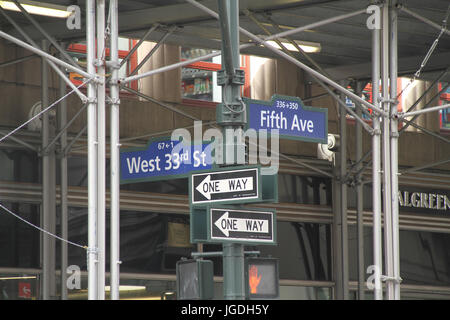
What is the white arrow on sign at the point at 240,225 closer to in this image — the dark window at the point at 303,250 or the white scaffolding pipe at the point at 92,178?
the white scaffolding pipe at the point at 92,178

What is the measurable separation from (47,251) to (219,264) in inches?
157

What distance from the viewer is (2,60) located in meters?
20.8

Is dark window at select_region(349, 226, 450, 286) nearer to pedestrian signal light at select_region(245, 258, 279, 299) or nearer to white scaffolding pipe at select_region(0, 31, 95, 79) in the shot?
white scaffolding pipe at select_region(0, 31, 95, 79)

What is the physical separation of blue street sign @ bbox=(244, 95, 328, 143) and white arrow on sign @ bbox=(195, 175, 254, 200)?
11.4 feet

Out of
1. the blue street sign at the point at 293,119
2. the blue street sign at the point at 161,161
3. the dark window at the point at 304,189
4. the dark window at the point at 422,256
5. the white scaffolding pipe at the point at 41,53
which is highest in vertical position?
the white scaffolding pipe at the point at 41,53

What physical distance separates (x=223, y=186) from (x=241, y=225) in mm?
433

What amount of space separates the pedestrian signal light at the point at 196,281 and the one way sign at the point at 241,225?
0.33 metres

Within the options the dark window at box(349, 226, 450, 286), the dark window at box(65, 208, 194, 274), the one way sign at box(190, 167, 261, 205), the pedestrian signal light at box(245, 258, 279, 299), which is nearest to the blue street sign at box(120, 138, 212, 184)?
the one way sign at box(190, 167, 261, 205)

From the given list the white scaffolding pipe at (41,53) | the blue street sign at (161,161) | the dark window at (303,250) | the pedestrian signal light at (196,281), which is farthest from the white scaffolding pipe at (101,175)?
the dark window at (303,250)

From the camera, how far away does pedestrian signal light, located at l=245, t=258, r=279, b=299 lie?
1102 centimetres

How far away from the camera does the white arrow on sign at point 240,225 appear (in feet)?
36.4

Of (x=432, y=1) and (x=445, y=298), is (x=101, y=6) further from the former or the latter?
(x=445, y=298)

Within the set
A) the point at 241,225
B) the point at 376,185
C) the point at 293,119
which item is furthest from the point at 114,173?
the point at 241,225

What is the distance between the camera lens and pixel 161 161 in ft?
54.4
